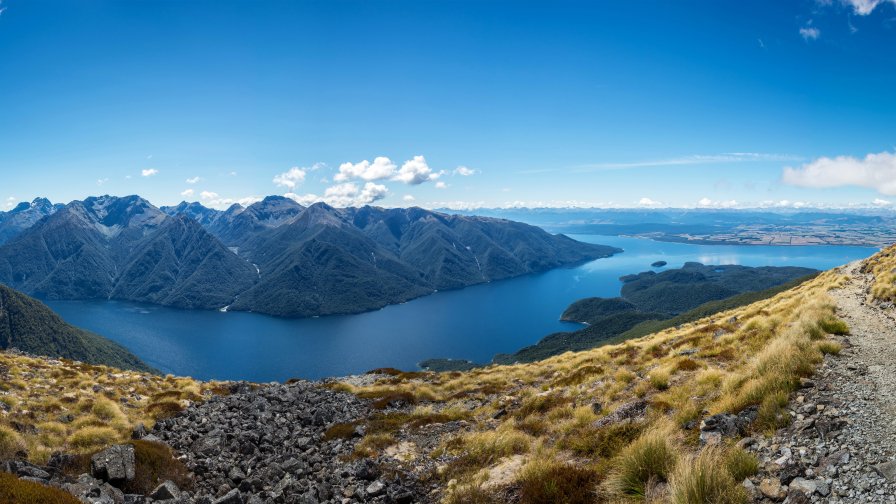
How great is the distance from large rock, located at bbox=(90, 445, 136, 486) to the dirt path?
60.9 feet

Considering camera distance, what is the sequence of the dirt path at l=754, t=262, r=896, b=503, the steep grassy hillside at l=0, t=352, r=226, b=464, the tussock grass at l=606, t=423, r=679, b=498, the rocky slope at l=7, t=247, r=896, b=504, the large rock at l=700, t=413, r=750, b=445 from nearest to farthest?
the dirt path at l=754, t=262, r=896, b=503, the rocky slope at l=7, t=247, r=896, b=504, the tussock grass at l=606, t=423, r=679, b=498, the large rock at l=700, t=413, r=750, b=445, the steep grassy hillside at l=0, t=352, r=226, b=464

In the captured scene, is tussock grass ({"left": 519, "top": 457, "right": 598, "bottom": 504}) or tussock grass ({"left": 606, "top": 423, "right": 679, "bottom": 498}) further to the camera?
tussock grass ({"left": 519, "top": 457, "right": 598, "bottom": 504})

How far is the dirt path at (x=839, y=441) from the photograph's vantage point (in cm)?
755

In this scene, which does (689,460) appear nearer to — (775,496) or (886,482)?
(775,496)

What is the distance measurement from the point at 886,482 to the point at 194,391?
3571 cm

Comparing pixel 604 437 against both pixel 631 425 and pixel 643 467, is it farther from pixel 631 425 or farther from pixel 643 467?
pixel 643 467

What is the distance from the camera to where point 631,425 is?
43.8ft

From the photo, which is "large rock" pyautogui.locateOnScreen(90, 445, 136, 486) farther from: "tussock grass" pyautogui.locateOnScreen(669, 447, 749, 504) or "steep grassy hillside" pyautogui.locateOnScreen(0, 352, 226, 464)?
"tussock grass" pyautogui.locateOnScreen(669, 447, 749, 504)

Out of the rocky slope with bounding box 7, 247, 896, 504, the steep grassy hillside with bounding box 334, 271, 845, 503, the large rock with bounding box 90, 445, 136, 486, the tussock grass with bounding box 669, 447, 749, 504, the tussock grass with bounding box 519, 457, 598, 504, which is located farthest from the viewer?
the large rock with bounding box 90, 445, 136, 486

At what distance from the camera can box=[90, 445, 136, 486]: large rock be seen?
14.3 metres

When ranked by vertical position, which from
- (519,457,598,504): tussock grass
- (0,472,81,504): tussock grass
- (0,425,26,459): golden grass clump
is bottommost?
(0,425,26,459): golden grass clump

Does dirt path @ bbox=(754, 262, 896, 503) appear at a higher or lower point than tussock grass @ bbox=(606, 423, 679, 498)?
higher

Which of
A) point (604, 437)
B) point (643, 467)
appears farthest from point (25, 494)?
point (604, 437)

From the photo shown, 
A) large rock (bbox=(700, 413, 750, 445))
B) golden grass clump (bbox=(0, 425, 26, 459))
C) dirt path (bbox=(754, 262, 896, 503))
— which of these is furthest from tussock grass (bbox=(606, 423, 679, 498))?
golden grass clump (bbox=(0, 425, 26, 459))
